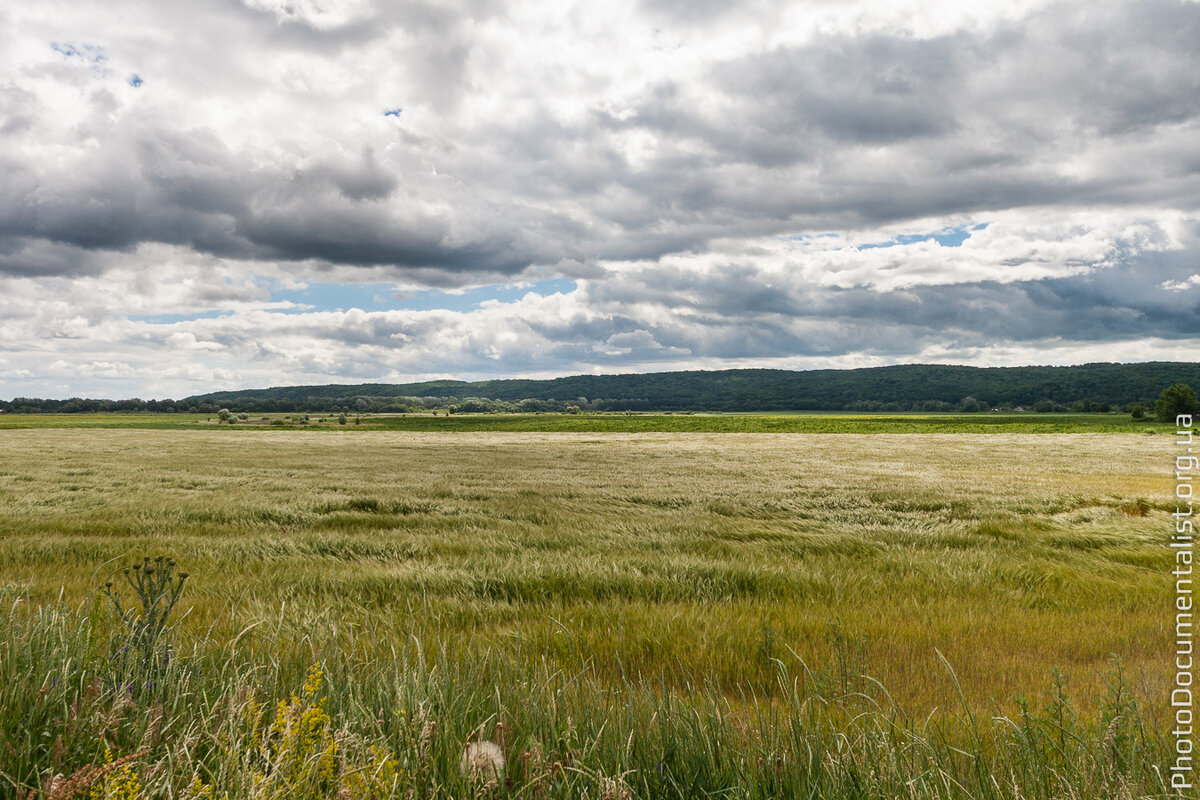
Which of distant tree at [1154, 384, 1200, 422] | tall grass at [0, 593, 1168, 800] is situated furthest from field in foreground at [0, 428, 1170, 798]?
distant tree at [1154, 384, 1200, 422]

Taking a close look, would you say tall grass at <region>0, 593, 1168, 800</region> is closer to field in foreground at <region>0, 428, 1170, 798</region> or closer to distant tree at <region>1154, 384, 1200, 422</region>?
field in foreground at <region>0, 428, 1170, 798</region>

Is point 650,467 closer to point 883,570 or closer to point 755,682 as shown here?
point 883,570

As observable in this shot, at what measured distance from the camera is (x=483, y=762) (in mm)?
2254

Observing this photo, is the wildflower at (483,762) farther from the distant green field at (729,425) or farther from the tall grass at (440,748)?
the distant green field at (729,425)

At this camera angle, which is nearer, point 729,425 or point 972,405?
point 729,425

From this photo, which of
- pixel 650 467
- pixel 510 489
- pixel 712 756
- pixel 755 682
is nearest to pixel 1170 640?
pixel 755 682

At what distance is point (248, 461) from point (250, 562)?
26.3 meters

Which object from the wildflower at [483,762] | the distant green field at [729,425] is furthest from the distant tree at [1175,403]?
the wildflower at [483,762]

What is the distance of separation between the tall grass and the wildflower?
0.02 meters

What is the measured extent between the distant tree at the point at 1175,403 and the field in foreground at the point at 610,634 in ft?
305

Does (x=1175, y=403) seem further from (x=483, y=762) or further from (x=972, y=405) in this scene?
(x=483, y=762)

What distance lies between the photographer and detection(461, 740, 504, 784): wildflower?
7.13 feet

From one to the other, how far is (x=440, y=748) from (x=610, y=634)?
11.3 ft

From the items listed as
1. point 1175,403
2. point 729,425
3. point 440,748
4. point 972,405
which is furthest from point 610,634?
point 972,405
